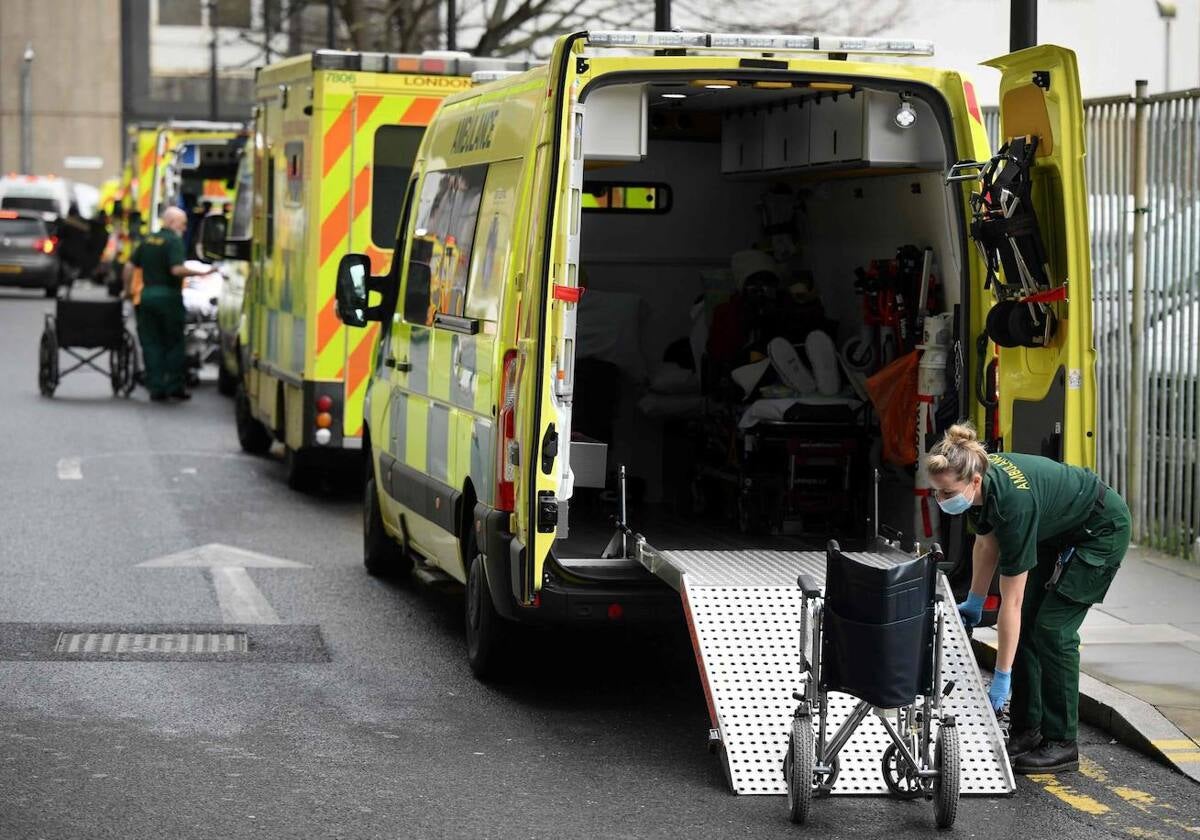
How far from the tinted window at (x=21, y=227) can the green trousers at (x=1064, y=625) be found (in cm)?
3600

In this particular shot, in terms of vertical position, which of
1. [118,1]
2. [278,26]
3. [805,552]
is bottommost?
[805,552]

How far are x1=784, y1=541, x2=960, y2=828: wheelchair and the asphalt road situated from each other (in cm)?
14

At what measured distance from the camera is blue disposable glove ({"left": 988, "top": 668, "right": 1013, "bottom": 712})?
6.96m

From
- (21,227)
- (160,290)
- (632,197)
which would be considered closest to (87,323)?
(160,290)

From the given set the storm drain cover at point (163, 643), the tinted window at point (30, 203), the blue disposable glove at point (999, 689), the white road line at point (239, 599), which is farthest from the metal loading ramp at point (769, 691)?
the tinted window at point (30, 203)

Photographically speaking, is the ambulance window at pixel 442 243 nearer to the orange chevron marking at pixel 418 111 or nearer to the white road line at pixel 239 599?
the white road line at pixel 239 599

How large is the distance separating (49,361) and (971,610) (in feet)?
51.9

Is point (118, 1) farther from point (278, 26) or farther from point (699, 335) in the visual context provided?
point (699, 335)

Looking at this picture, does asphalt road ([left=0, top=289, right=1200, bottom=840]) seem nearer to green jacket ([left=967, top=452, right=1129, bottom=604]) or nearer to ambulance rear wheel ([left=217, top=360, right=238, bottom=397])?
green jacket ([left=967, top=452, right=1129, bottom=604])

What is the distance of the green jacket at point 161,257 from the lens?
20.3 m

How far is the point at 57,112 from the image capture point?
252ft

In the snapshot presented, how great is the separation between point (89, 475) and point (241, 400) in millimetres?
2027

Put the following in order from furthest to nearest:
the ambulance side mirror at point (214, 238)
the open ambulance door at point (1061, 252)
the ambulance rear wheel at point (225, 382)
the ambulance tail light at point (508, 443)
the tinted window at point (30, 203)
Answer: the tinted window at point (30, 203) → the ambulance rear wheel at point (225, 382) → the ambulance side mirror at point (214, 238) → the ambulance tail light at point (508, 443) → the open ambulance door at point (1061, 252)

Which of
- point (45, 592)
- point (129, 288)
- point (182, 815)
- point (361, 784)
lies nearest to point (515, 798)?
point (361, 784)
